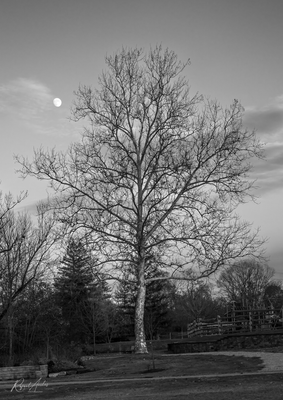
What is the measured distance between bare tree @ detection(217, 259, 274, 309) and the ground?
2379 inches

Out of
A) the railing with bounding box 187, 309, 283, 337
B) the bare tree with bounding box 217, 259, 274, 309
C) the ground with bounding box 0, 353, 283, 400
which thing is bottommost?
the ground with bounding box 0, 353, 283, 400

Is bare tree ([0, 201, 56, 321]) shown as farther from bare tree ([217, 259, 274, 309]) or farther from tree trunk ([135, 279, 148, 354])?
bare tree ([217, 259, 274, 309])

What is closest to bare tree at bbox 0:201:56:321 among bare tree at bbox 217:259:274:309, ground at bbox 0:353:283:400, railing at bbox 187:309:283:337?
ground at bbox 0:353:283:400

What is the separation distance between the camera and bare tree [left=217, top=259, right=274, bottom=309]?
77.6 m

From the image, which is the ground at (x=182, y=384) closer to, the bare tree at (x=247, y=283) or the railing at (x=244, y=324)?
the railing at (x=244, y=324)

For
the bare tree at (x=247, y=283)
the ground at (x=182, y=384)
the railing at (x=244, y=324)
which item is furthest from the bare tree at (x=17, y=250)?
the bare tree at (x=247, y=283)

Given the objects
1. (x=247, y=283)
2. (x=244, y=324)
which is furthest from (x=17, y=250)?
(x=247, y=283)

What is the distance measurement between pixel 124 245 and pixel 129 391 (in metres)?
13.6

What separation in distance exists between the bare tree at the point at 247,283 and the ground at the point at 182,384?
60.4 meters

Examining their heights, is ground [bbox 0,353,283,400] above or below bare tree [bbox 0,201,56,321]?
below

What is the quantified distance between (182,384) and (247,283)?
227 feet

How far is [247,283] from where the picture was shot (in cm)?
7919

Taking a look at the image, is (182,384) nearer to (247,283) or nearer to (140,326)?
(140,326)

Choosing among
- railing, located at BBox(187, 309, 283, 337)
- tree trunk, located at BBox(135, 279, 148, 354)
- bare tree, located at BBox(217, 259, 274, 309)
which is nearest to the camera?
tree trunk, located at BBox(135, 279, 148, 354)
